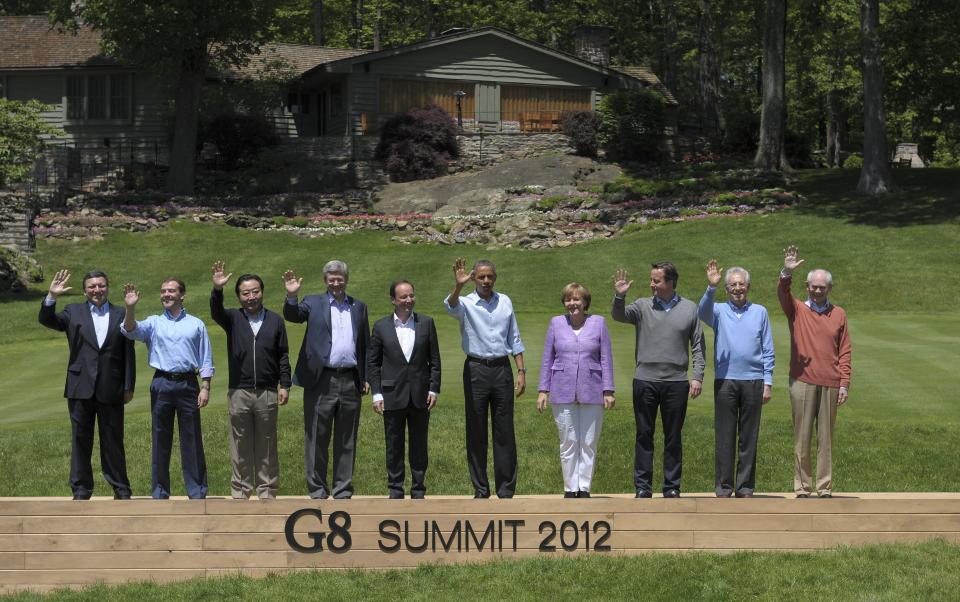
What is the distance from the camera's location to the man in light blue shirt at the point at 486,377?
12.2 m

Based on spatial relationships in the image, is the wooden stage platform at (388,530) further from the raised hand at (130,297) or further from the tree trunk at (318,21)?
the tree trunk at (318,21)

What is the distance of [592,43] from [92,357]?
50.2m

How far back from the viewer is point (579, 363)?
12039 mm

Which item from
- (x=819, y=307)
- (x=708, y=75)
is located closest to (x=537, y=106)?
(x=708, y=75)

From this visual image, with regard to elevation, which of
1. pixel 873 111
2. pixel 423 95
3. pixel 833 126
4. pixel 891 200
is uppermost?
pixel 833 126

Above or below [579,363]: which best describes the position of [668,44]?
above

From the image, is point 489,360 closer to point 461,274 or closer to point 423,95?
point 461,274

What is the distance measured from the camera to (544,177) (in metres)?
48.3

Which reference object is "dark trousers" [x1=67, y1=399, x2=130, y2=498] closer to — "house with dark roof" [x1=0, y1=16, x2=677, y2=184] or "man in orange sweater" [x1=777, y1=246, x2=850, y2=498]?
"man in orange sweater" [x1=777, y1=246, x2=850, y2=498]

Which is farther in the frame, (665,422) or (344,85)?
(344,85)

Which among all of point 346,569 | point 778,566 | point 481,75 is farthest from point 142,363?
point 481,75

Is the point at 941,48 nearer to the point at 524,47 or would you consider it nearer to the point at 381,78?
the point at 524,47

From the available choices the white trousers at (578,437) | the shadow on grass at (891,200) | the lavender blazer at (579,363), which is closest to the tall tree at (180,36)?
the shadow on grass at (891,200)

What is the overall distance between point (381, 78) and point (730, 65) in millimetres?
33045
